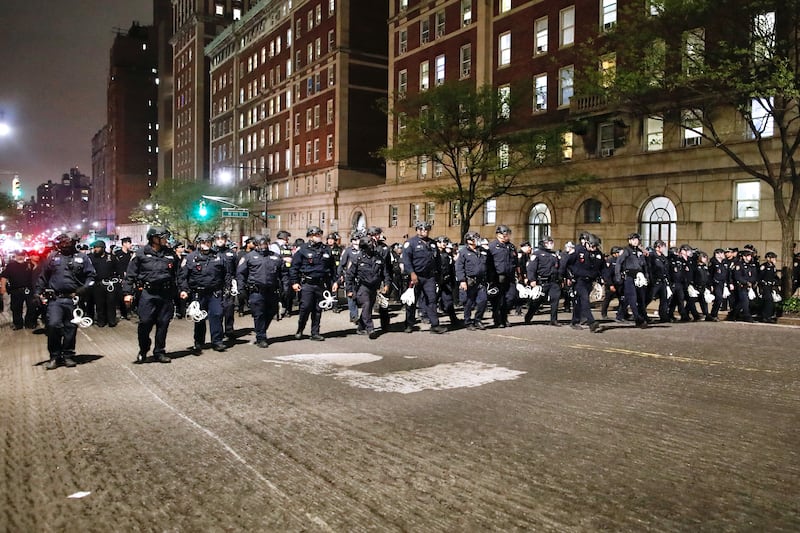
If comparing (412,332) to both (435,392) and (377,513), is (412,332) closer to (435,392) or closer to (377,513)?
(435,392)

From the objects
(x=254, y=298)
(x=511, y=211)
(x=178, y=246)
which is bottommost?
(x=254, y=298)

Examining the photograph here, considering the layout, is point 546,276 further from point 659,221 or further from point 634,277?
point 659,221

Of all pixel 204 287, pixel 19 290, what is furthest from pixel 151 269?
pixel 19 290

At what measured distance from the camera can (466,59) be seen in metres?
44.5

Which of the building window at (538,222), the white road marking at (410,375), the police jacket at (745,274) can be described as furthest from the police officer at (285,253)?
the building window at (538,222)

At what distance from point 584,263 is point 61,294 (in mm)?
10637

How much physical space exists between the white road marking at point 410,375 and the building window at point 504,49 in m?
34.4

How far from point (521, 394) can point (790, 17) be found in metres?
18.4

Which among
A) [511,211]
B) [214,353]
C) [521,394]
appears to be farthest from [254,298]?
[511,211]

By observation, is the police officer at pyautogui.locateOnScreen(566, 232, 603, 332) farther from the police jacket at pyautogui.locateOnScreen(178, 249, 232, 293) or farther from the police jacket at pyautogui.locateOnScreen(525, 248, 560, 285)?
the police jacket at pyautogui.locateOnScreen(178, 249, 232, 293)

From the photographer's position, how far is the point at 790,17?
19656mm

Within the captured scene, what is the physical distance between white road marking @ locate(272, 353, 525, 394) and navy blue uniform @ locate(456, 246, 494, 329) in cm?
430

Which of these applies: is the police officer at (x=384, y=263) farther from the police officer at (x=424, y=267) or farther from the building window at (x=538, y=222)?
the building window at (x=538, y=222)

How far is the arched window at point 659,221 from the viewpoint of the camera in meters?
31.0
